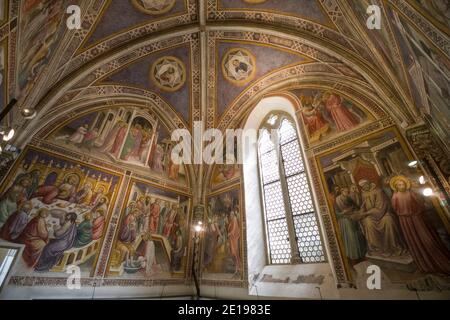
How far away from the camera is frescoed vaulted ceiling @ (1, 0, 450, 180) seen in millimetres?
3889

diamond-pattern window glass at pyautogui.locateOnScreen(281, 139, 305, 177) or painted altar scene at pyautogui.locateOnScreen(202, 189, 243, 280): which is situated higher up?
diamond-pattern window glass at pyautogui.locateOnScreen(281, 139, 305, 177)

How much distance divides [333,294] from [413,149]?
3.43 meters

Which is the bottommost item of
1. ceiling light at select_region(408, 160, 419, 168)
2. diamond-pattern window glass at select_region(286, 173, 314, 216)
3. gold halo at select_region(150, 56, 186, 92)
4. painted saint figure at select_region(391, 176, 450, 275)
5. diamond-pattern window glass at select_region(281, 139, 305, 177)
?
painted saint figure at select_region(391, 176, 450, 275)

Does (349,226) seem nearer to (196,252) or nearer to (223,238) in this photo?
(223,238)

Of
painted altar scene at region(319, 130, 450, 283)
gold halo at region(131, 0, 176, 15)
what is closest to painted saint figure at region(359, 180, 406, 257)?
painted altar scene at region(319, 130, 450, 283)

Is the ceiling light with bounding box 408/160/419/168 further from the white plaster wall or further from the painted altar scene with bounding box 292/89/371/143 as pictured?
the white plaster wall

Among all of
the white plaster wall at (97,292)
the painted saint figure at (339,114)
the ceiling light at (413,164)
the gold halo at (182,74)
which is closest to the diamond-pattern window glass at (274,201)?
the painted saint figure at (339,114)

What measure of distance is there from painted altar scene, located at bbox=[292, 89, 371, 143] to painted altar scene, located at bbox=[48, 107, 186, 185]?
214 inches

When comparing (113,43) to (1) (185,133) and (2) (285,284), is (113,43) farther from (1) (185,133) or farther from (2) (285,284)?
→ (2) (285,284)

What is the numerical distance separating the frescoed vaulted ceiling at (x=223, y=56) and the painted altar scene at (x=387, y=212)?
938mm

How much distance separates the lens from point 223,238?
7.83 metres

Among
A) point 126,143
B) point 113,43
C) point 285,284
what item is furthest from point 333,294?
point 113,43
